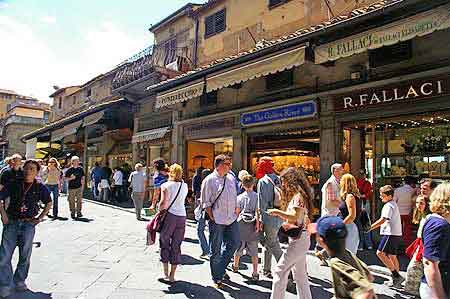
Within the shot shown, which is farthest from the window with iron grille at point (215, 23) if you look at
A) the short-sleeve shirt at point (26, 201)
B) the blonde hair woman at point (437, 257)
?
the blonde hair woman at point (437, 257)

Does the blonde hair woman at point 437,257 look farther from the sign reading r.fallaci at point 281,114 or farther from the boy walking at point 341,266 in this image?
the sign reading r.fallaci at point 281,114

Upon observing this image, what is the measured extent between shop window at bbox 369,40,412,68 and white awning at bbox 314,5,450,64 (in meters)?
1.40

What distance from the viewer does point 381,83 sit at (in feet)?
27.2

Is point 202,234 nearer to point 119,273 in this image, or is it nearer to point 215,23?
point 119,273

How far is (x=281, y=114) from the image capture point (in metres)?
10.5

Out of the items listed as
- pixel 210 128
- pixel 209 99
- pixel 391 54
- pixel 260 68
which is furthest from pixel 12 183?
pixel 209 99

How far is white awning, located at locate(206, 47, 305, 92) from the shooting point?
8234 millimetres

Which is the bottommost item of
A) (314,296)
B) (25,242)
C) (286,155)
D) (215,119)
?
(314,296)

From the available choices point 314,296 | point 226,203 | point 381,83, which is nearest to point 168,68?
point 381,83

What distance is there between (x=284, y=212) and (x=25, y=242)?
3.42 metres

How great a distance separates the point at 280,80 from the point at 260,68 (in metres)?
1.93

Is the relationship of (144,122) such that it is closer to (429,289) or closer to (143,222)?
(143,222)

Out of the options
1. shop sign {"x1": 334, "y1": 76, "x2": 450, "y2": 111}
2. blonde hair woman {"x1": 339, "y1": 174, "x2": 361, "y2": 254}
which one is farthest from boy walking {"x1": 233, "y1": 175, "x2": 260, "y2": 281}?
shop sign {"x1": 334, "y1": 76, "x2": 450, "y2": 111}

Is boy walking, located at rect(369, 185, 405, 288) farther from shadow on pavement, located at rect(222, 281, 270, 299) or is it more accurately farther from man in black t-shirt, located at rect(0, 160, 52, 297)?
man in black t-shirt, located at rect(0, 160, 52, 297)
